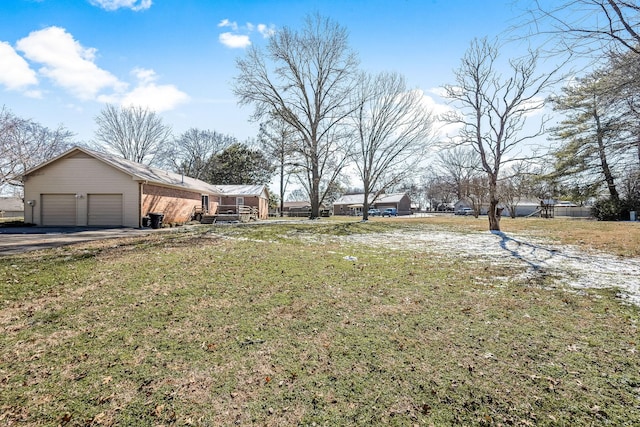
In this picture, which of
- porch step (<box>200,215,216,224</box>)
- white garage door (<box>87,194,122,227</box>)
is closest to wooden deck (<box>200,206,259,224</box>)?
porch step (<box>200,215,216,224</box>)

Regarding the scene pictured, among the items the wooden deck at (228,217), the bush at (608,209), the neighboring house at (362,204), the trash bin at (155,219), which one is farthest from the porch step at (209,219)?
the neighboring house at (362,204)

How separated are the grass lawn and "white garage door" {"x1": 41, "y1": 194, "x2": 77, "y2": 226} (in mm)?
12465

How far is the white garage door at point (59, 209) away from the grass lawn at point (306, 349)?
40.9 feet

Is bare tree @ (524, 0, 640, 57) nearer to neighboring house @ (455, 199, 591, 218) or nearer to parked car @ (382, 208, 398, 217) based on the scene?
neighboring house @ (455, 199, 591, 218)

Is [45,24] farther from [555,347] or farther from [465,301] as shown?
[555,347]

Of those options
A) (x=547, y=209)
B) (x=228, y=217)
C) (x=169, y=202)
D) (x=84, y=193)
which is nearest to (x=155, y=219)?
(x=169, y=202)

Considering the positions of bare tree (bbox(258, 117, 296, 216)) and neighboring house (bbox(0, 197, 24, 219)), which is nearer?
bare tree (bbox(258, 117, 296, 216))

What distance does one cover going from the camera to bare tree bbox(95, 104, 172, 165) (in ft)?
109

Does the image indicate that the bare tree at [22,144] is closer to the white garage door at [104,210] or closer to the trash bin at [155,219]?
the white garage door at [104,210]

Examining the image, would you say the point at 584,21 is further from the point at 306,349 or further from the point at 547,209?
the point at 547,209

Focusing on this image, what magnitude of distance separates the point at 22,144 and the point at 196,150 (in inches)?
793

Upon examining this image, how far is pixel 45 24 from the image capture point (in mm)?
10969

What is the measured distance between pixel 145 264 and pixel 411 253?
6899 mm

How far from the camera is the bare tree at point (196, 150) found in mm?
40594
